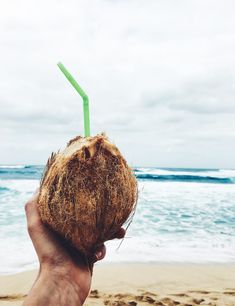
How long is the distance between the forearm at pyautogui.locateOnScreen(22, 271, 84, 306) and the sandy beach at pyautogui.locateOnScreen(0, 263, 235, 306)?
2.54 meters

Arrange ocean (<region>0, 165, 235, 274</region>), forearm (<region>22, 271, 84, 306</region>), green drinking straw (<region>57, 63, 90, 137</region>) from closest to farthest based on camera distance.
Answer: forearm (<region>22, 271, 84, 306</region>), green drinking straw (<region>57, 63, 90, 137</region>), ocean (<region>0, 165, 235, 274</region>)

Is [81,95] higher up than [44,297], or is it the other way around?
[81,95]

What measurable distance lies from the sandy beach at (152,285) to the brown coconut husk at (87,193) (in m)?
2.70

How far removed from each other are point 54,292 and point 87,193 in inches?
18.5

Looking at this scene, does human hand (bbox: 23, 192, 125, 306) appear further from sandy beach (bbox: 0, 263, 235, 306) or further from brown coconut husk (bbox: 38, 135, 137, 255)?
sandy beach (bbox: 0, 263, 235, 306)

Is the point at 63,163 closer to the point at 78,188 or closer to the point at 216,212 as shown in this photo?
the point at 78,188

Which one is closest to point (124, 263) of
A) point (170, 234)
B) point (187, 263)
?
point (187, 263)

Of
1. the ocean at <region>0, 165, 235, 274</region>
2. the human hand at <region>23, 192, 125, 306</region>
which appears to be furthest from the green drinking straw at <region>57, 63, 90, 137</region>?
the ocean at <region>0, 165, 235, 274</region>

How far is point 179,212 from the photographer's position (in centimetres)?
1079

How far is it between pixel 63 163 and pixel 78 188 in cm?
14

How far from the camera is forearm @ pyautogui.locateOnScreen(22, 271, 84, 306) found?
179 centimetres

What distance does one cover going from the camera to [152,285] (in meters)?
4.95

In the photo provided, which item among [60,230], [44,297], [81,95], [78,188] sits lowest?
[44,297]

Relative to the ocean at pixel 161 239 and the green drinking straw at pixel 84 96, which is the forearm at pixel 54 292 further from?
the ocean at pixel 161 239
